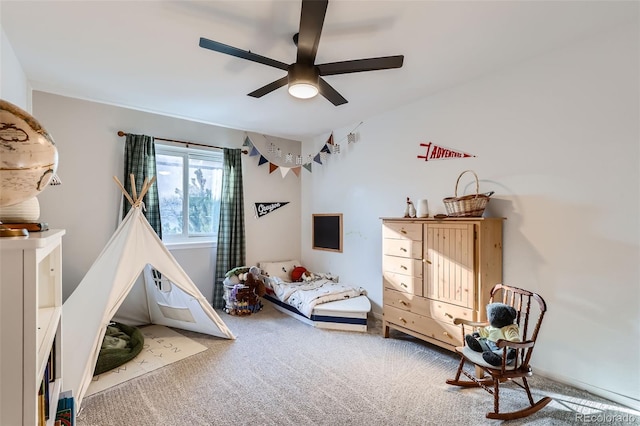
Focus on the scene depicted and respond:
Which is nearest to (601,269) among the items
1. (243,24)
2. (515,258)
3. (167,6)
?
(515,258)

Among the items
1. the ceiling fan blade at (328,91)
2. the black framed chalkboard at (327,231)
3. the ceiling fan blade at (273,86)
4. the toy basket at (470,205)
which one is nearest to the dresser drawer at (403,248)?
the toy basket at (470,205)

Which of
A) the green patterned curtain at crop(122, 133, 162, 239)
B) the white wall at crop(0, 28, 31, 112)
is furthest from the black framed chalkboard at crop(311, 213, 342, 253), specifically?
the white wall at crop(0, 28, 31, 112)

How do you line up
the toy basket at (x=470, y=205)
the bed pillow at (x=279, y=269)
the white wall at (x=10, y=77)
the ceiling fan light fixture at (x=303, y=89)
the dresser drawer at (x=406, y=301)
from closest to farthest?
the ceiling fan light fixture at (x=303, y=89) → the white wall at (x=10, y=77) → the toy basket at (x=470, y=205) → the dresser drawer at (x=406, y=301) → the bed pillow at (x=279, y=269)

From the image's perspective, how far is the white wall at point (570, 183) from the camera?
2068mm

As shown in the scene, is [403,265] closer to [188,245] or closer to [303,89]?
[303,89]

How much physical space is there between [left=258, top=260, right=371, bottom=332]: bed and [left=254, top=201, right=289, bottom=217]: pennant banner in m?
0.74

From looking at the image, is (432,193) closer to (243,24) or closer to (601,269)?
(601,269)

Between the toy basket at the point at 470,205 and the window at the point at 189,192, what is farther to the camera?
the window at the point at 189,192

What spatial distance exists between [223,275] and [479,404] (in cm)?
315

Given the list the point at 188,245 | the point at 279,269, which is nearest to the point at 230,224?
the point at 188,245

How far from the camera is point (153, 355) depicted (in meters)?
2.81

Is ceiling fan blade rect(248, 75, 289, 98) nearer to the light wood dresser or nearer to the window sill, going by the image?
the light wood dresser

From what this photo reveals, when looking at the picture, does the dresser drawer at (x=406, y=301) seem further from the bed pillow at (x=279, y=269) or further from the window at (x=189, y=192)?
the window at (x=189, y=192)

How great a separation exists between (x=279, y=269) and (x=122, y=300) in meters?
2.27
